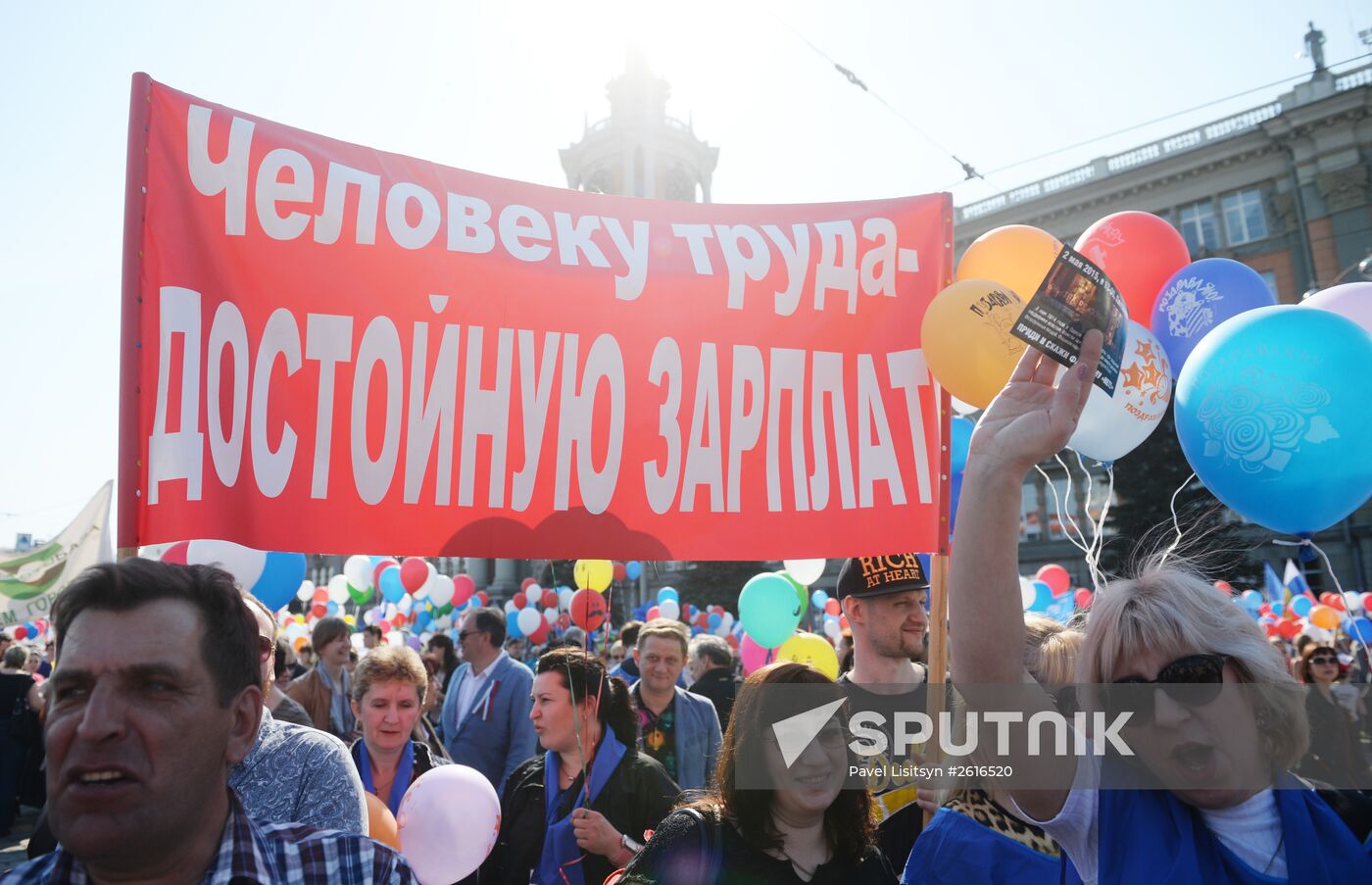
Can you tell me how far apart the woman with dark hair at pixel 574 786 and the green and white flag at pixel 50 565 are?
9802 mm

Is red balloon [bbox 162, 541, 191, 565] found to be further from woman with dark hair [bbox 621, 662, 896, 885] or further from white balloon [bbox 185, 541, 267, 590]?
woman with dark hair [bbox 621, 662, 896, 885]

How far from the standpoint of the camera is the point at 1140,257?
344 cm

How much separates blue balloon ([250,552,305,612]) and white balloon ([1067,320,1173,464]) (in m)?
3.94

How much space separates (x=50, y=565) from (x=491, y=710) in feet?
33.3

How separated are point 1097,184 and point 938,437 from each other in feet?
97.9

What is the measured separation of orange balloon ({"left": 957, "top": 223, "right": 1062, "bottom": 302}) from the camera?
297 centimetres

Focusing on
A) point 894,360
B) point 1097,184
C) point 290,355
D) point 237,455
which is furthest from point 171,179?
point 1097,184

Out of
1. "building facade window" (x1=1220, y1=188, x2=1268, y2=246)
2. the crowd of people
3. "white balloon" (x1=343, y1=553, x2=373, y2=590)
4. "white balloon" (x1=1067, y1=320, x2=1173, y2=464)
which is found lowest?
the crowd of people

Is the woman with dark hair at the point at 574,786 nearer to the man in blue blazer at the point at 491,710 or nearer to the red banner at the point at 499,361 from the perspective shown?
the red banner at the point at 499,361

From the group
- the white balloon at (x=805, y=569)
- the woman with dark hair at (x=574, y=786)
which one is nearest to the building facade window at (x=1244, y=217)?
the white balloon at (x=805, y=569)

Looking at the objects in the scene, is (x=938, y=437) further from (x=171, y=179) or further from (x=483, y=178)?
(x=171, y=179)

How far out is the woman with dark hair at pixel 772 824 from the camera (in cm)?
208

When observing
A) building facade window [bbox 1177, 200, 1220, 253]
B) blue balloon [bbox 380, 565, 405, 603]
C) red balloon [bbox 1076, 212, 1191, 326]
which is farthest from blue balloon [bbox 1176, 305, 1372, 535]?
building facade window [bbox 1177, 200, 1220, 253]

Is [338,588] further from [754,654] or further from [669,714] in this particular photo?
[669,714]
